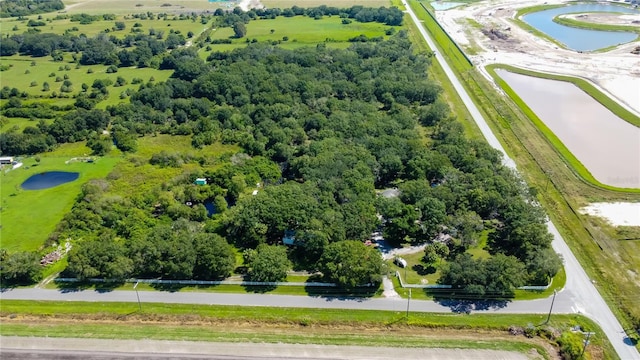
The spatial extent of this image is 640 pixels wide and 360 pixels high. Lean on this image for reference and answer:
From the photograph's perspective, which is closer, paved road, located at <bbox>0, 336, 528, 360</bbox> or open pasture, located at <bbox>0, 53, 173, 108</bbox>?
paved road, located at <bbox>0, 336, 528, 360</bbox>

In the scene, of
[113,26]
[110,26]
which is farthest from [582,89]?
[110,26]

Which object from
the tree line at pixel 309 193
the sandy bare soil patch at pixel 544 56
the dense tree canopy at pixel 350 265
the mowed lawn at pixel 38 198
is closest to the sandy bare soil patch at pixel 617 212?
the tree line at pixel 309 193

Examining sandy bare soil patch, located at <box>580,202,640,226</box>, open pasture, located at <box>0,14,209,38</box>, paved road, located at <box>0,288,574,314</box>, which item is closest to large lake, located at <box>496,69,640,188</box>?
sandy bare soil patch, located at <box>580,202,640,226</box>

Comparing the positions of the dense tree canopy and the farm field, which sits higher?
the farm field

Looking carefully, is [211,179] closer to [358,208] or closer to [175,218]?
[175,218]

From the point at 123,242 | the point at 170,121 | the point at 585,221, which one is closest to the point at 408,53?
the point at 170,121

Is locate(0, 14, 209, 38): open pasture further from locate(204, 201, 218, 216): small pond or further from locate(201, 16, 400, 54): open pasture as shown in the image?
locate(204, 201, 218, 216): small pond

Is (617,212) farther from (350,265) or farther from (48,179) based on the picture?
(48,179)
